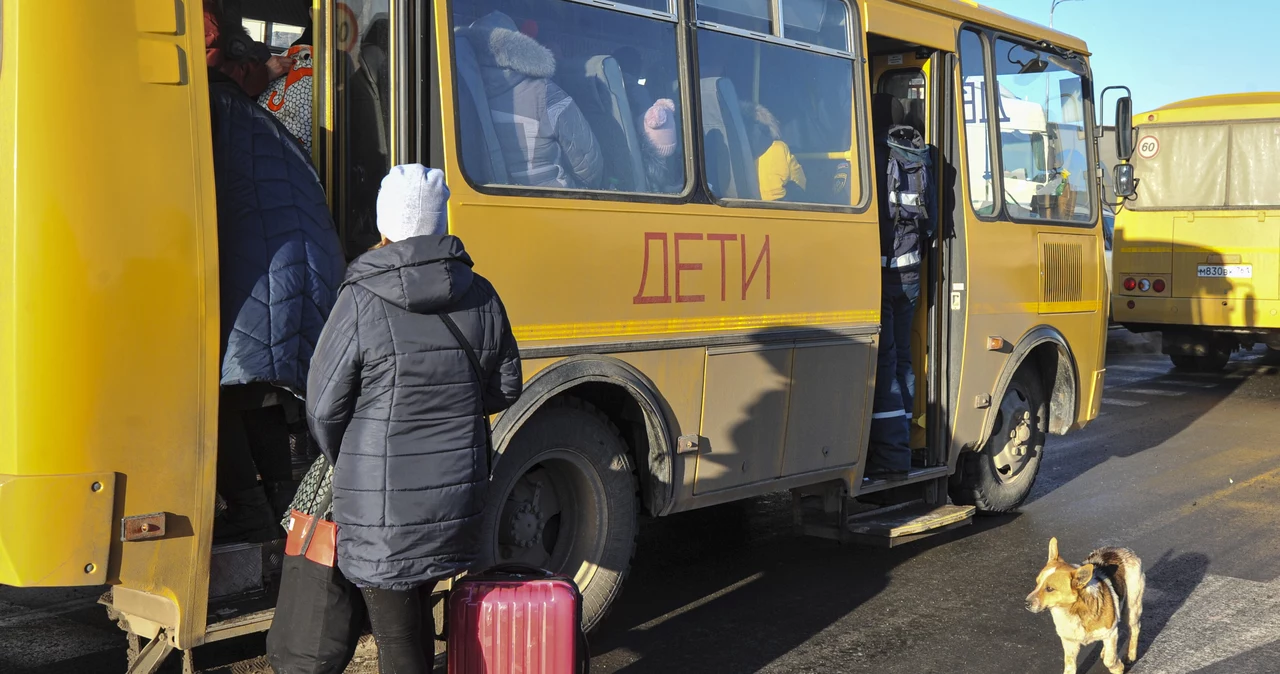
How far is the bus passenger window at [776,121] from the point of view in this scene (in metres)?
5.33

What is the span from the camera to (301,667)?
3326 mm

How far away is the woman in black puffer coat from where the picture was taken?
3113mm

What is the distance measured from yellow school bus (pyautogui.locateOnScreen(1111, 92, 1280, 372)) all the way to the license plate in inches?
0.4

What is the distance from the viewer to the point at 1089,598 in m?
4.56

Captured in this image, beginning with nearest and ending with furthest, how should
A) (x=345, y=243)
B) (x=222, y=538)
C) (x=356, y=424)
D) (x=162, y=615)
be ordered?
1. (x=356, y=424)
2. (x=162, y=615)
3. (x=222, y=538)
4. (x=345, y=243)

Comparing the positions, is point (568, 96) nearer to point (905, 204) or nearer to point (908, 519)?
point (905, 204)

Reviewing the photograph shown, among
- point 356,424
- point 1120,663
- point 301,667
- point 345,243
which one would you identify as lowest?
point 1120,663

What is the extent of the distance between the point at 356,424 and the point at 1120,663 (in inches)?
133

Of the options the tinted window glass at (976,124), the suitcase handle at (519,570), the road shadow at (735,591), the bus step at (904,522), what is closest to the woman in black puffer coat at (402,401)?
the suitcase handle at (519,570)

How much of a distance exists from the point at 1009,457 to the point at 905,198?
2.24m

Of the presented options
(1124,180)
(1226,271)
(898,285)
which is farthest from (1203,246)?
(898,285)

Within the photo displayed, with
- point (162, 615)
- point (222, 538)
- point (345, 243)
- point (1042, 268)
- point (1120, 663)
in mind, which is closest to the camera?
point (162, 615)

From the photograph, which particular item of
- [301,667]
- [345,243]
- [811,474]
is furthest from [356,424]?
[811,474]

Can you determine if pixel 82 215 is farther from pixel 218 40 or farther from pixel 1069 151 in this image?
pixel 1069 151
